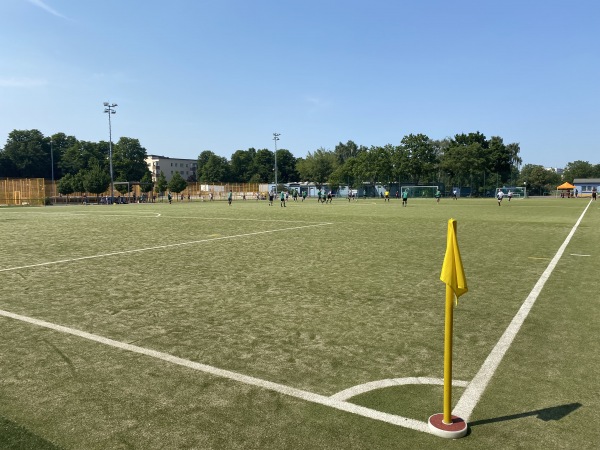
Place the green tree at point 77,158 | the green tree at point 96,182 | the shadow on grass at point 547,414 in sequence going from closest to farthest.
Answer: the shadow on grass at point 547,414 < the green tree at point 96,182 < the green tree at point 77,158

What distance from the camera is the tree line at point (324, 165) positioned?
317 feet

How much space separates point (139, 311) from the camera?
21.2 ft

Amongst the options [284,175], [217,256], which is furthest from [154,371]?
[284,175]

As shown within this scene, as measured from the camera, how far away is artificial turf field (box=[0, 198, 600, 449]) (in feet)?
10.6

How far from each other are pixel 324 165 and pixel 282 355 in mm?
132699

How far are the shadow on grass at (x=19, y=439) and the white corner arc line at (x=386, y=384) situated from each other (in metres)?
2.07

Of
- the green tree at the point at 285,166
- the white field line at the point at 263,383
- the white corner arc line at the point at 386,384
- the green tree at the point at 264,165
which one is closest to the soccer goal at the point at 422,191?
the green tree at the point at 264,165

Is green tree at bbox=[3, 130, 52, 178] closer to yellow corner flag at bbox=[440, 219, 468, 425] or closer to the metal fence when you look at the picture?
the metal fence

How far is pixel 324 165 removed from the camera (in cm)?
13588

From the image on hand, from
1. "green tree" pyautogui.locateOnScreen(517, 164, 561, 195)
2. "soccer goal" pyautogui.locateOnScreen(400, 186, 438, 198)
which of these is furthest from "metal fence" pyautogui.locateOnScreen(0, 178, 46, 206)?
"green tree" pyautogui.locateOnScreen(517, 164, 561, 195)

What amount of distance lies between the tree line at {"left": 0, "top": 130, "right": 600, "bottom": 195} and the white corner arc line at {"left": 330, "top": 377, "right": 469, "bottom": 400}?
276 ft

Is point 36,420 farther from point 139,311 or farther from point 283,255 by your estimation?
point 283,255

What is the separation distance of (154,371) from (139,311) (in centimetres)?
235

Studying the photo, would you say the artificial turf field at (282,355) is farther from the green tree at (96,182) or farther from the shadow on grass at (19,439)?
the green tree at (96,182)
